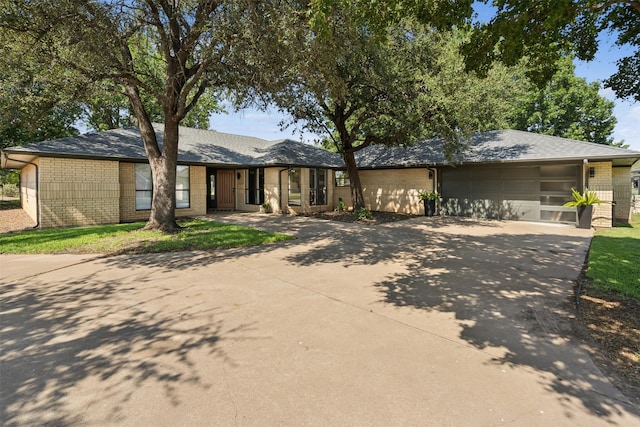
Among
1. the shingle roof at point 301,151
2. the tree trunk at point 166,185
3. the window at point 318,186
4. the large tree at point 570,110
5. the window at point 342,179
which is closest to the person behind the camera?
the tree trunk at point 166,185

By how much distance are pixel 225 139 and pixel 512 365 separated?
729 inches

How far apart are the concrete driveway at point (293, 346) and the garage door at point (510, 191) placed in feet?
28.5

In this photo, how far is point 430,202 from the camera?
628 inches

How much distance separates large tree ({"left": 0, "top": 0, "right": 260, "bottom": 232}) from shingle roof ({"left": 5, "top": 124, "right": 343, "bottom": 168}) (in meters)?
3.30

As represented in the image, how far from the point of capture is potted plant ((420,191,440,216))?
15898 millimetres

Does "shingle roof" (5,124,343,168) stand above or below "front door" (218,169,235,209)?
above

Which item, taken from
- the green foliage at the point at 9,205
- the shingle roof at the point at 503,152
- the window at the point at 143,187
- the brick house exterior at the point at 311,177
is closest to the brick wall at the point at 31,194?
the brick house exterior at the point at 311,177

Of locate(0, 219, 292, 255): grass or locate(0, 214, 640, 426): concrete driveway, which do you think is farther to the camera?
locate(0, 219, 292, 255): grass

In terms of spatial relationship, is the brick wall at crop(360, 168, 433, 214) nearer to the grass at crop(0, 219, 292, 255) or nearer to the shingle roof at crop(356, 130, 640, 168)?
the shingle roof at crop(356, 130, 640, 168)

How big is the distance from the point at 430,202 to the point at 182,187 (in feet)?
38.6

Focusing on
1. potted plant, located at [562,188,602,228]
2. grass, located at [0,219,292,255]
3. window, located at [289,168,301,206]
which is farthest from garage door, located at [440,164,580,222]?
grass, located at [0,219,292,255]

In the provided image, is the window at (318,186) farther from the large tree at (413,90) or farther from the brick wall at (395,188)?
Result: the large tree at (413,90)

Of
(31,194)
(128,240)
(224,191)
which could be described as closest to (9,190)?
(31,194)

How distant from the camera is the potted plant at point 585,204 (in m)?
11.7
